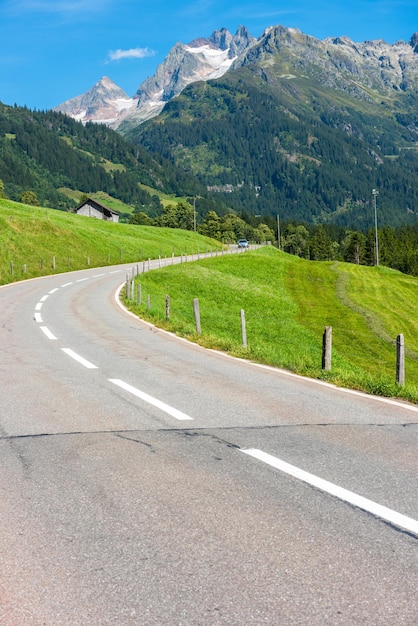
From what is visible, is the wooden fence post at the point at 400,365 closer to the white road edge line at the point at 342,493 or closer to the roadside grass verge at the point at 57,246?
the white road edge line at the point at 342,493

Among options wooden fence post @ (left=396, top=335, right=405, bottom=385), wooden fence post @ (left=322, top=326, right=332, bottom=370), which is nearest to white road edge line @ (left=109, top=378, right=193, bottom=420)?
wooden fence post @ (left=322, top=326, right=332, bottom=370)

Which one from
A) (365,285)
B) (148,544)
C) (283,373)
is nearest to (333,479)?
(148,544)

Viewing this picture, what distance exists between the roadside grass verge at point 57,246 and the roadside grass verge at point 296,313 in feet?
39.0

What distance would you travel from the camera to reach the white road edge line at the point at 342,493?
5.07 metres

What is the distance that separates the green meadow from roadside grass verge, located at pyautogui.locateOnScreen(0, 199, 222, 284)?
6.4 inches

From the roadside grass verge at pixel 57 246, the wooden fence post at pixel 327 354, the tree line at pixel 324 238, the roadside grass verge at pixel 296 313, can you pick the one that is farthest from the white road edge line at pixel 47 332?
the tree line at pixel 324 238

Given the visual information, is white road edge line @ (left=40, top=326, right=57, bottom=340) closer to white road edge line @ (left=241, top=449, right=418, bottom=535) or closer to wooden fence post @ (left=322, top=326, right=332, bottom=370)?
wooden fence post @ (left=322, top=326, right=332, bottom=370)

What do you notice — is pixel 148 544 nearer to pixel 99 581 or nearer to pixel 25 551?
→ pixel 99 581

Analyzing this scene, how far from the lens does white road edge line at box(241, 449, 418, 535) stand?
16.6ft

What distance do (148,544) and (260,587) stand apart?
1063 millimetres

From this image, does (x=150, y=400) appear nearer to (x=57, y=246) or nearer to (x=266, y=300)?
(x=266, y=300)

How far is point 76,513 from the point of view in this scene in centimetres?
531

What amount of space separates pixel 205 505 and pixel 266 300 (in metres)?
44.4

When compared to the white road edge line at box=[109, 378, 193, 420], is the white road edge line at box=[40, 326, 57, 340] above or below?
above
